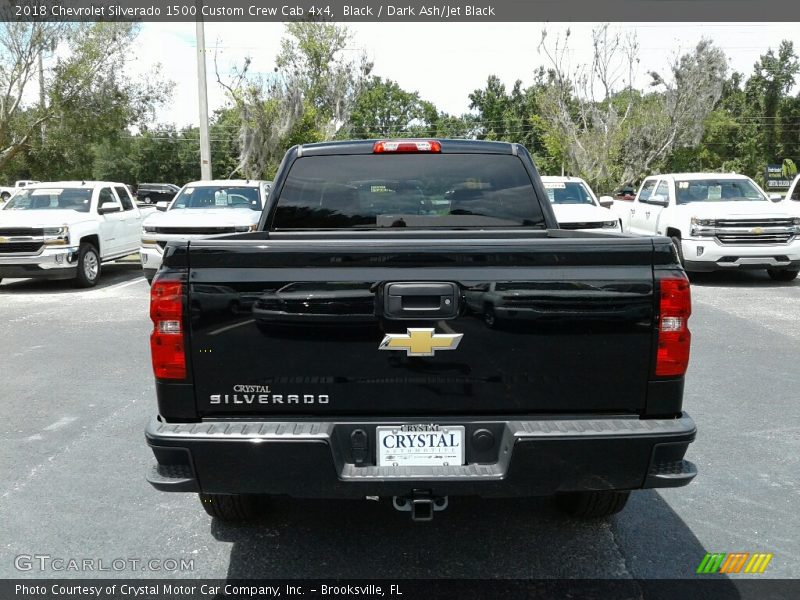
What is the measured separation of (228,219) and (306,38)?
133ft

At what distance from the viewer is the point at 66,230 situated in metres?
12.7

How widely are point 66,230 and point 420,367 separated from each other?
37.7ft

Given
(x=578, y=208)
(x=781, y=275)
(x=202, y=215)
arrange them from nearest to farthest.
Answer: (x=202, y=215), (x=781, y=275), (x=578, y=208)

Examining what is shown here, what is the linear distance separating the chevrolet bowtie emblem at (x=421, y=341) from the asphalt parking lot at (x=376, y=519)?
1182mm

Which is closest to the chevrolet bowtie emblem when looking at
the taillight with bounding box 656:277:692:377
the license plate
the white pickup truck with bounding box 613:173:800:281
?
the license plate

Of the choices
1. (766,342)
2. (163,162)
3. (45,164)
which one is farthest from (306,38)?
(766,342)

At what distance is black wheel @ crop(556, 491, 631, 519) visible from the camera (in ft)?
12.4

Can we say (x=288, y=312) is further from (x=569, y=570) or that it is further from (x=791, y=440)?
(x=791, y=440)

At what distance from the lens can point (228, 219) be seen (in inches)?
477

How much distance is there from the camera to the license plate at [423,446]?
2.93 metres

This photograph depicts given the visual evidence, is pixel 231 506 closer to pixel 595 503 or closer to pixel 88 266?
pixel 595 503

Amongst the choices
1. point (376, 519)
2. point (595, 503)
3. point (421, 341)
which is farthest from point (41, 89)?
point (421, 341)

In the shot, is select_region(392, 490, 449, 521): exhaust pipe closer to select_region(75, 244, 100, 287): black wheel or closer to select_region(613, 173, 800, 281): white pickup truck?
select_region(613, 173, 800, 281): white pickup truck

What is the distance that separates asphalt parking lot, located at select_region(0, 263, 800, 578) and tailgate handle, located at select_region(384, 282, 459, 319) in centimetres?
132
